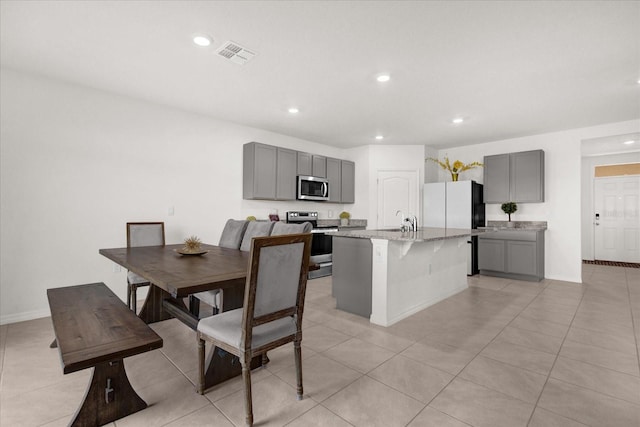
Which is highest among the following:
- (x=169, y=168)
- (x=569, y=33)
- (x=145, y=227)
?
(x=569, y=33)

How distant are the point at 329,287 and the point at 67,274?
3.19 meters

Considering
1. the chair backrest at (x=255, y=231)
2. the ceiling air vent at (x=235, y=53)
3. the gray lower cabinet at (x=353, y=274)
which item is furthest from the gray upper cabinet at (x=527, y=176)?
the ceiling air vent at (x=235, y=53)

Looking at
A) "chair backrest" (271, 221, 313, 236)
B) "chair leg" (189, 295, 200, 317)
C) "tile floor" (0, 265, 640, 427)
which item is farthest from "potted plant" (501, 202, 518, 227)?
"chair leg" (189, 295, 200, 317)

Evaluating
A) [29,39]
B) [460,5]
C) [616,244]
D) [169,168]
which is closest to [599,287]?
[616,244]

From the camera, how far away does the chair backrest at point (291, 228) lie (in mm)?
2443

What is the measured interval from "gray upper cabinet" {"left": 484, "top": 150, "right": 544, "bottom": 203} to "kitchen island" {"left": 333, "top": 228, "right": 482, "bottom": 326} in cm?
248

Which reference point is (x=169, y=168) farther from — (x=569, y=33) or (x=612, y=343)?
(x=612, y=343)

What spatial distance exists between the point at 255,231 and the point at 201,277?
1308mm

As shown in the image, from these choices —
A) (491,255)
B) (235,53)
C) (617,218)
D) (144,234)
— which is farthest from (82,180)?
(617,218)

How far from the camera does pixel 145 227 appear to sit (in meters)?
3.43

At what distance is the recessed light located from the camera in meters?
2.42

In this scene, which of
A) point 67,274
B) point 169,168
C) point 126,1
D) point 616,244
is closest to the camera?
point 126,1

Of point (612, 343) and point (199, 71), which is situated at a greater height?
point (199, 71)

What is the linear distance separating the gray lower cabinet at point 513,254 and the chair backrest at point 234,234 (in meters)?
4.39
